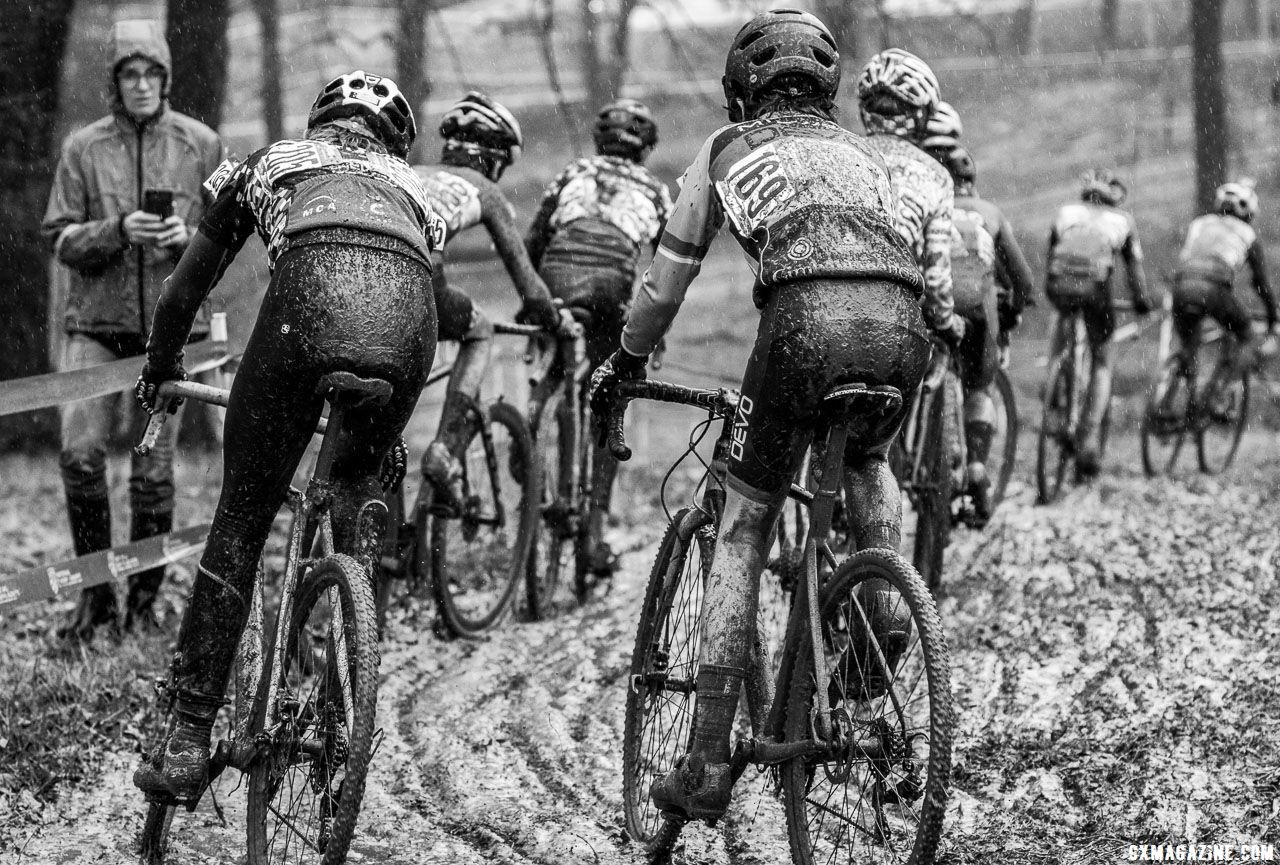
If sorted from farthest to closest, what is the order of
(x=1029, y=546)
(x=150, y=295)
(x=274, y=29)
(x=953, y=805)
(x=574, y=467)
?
(x=274, y=29) < (x=1029, y=546) < (x=574, y=467) < (x=150, y=295) < (x=953, y=805)

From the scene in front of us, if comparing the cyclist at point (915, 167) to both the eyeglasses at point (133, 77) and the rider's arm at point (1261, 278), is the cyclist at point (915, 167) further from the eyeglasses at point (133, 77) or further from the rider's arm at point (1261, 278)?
the rider's arm at point (1261, 278)

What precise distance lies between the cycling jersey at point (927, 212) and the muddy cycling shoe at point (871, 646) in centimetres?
265

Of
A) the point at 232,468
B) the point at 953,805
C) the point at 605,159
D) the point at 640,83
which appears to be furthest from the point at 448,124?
the point at 640,83

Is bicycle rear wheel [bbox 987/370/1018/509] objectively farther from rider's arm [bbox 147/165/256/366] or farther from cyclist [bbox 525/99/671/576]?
rider's arm [bbox 147/165/256/366]

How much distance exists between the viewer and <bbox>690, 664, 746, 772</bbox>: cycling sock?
4281mm

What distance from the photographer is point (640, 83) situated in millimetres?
34469

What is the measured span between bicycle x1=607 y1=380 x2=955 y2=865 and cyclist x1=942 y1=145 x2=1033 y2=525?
3759 millimetres

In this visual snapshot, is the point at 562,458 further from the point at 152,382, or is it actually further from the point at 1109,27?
the point at 1109,27

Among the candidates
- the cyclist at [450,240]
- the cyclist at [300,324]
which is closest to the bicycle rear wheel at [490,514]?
the cyclist at [450,240]

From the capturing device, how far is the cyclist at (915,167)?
656 centimetres

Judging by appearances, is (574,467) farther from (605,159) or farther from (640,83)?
(640,83)

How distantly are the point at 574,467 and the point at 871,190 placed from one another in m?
4.16

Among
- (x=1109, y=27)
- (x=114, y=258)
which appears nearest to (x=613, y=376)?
(x=114, y=258)

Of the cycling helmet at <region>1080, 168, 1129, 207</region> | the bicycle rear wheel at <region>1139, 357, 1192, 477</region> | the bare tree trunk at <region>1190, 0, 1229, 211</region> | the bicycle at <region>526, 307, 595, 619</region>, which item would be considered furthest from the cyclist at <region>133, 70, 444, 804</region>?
the bare tree trunk at <region>1190, 0, 1229, 211</region>
